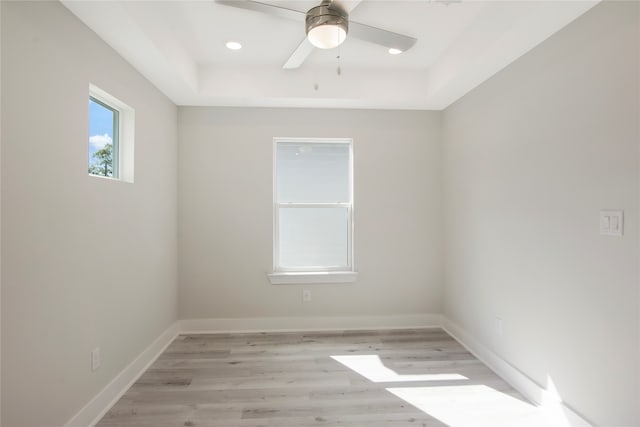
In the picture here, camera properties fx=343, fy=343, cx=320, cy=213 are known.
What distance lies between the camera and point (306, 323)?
3545mm

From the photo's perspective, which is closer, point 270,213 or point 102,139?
point 102,139

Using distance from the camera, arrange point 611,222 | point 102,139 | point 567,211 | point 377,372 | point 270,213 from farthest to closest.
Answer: point 270,213 → point 377,372 → point 102,139 → point 567,211 → point 611,222

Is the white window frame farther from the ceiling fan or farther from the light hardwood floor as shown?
the light hardwood floor

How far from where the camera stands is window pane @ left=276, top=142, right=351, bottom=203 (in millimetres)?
3613

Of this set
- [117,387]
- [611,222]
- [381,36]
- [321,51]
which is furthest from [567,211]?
[117,387]

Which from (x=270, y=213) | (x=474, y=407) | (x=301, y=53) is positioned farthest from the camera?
(x=270, y=213)

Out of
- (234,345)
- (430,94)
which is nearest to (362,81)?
(430,94)

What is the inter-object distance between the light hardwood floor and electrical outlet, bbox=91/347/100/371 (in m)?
0.31

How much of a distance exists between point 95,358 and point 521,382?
2740 millimetres

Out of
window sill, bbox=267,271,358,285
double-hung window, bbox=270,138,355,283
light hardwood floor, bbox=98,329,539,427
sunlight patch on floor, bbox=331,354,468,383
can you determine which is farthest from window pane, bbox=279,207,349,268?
sunlight patch on floor, bbox=331,354,468,383

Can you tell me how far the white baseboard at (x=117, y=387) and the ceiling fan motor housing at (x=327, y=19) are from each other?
96.0 inches

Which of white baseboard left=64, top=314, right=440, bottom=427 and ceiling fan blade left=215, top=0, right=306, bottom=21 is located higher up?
ceiling fan blade left=215, top=0, right=306, bottom=21

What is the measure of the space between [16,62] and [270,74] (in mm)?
1965

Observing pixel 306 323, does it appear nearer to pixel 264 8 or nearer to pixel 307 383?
pixel 307 383
